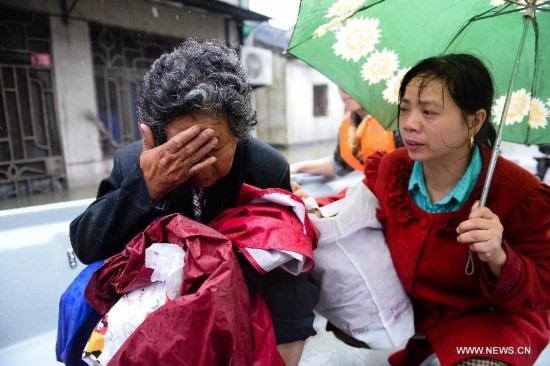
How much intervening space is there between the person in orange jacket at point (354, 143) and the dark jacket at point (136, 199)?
3.16 ft

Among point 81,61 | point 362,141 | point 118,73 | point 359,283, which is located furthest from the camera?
point 118,73

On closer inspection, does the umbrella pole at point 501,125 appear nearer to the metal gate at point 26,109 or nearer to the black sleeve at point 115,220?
the black sleeve at point 115,220

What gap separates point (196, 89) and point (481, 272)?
3.00 ft

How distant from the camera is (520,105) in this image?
1.45 m

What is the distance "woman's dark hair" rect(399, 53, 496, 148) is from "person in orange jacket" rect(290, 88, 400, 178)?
0.87 meters

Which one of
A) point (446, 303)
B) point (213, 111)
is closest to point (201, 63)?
point (213, 111)

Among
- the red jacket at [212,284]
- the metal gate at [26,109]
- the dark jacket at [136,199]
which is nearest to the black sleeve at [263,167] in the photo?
the dark jacket at [136,199]

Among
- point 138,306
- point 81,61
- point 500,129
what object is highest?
point 81,61

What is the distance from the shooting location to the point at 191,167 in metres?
0.99

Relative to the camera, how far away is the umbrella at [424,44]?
1.31 m

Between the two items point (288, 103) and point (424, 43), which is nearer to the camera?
point (424, 43)

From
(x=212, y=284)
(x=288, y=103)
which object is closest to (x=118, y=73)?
(x=212, y=284)

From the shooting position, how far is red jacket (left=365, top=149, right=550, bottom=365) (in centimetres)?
109

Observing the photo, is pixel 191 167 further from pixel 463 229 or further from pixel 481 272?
pixel 481 272
